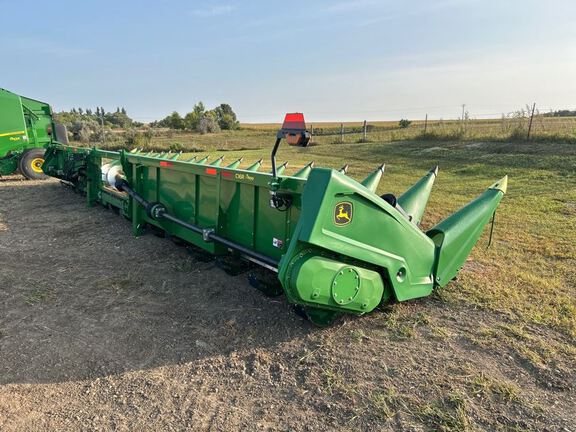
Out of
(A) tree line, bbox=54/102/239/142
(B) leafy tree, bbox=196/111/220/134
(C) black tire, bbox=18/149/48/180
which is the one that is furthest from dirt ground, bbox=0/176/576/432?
(B) leafy tree, bbox=196/111/220/134

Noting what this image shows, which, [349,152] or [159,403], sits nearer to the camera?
[159,403]

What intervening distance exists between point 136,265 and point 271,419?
2993mm

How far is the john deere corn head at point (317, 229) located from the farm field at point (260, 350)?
307mm

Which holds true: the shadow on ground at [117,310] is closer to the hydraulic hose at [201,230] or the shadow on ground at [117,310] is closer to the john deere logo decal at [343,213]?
the hydraulic hose at [201,230]

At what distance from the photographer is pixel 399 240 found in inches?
125

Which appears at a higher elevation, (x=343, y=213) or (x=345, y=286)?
(x=343, y=213)

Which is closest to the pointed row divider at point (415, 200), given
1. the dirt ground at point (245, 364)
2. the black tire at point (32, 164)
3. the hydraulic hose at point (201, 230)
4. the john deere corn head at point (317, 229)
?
the john deere corn head at point (317, 229)

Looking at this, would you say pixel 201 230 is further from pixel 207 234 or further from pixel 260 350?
pixel 260 350

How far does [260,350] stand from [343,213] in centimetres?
118

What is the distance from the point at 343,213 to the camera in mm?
2844

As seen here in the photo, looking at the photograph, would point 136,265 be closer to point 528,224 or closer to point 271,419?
point 271,419

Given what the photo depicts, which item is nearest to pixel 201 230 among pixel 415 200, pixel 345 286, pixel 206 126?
pixel 345 286

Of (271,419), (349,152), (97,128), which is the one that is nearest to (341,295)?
(271,419)

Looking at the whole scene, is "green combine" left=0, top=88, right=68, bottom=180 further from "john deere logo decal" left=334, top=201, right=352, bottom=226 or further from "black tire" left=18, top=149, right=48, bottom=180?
"john deere logo decal" left=334, top=201, right=352, bottom=226
